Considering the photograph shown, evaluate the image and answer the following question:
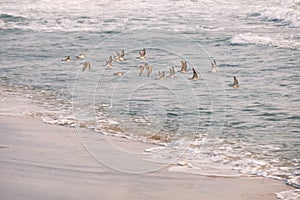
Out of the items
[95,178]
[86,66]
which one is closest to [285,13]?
[86,66]

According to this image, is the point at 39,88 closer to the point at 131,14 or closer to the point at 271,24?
the point at 271,24

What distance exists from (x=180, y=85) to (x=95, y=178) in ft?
15.8

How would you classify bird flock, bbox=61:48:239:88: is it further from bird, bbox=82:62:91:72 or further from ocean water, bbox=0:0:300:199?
ocean water, bbox=0:0:300:199

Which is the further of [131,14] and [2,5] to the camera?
[2,5]

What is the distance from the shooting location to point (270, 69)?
11.7 meters

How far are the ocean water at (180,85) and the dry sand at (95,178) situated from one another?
276 mm

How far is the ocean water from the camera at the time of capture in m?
7.29

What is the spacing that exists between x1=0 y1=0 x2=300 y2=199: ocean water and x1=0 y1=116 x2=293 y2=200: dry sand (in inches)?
10.9

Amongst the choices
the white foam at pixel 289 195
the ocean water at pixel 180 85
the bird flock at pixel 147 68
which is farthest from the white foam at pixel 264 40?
the white foam at pixel 289 195

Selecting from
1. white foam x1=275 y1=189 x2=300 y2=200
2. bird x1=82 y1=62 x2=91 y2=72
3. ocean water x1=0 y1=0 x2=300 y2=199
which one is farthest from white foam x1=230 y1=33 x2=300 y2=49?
white foam x1=275 y1=189 x2=300 y2=200

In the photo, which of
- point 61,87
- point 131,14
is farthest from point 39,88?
point 131,14

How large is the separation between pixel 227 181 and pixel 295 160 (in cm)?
103

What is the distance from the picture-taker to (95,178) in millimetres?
6023

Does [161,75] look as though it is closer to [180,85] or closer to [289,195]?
[180,85]
